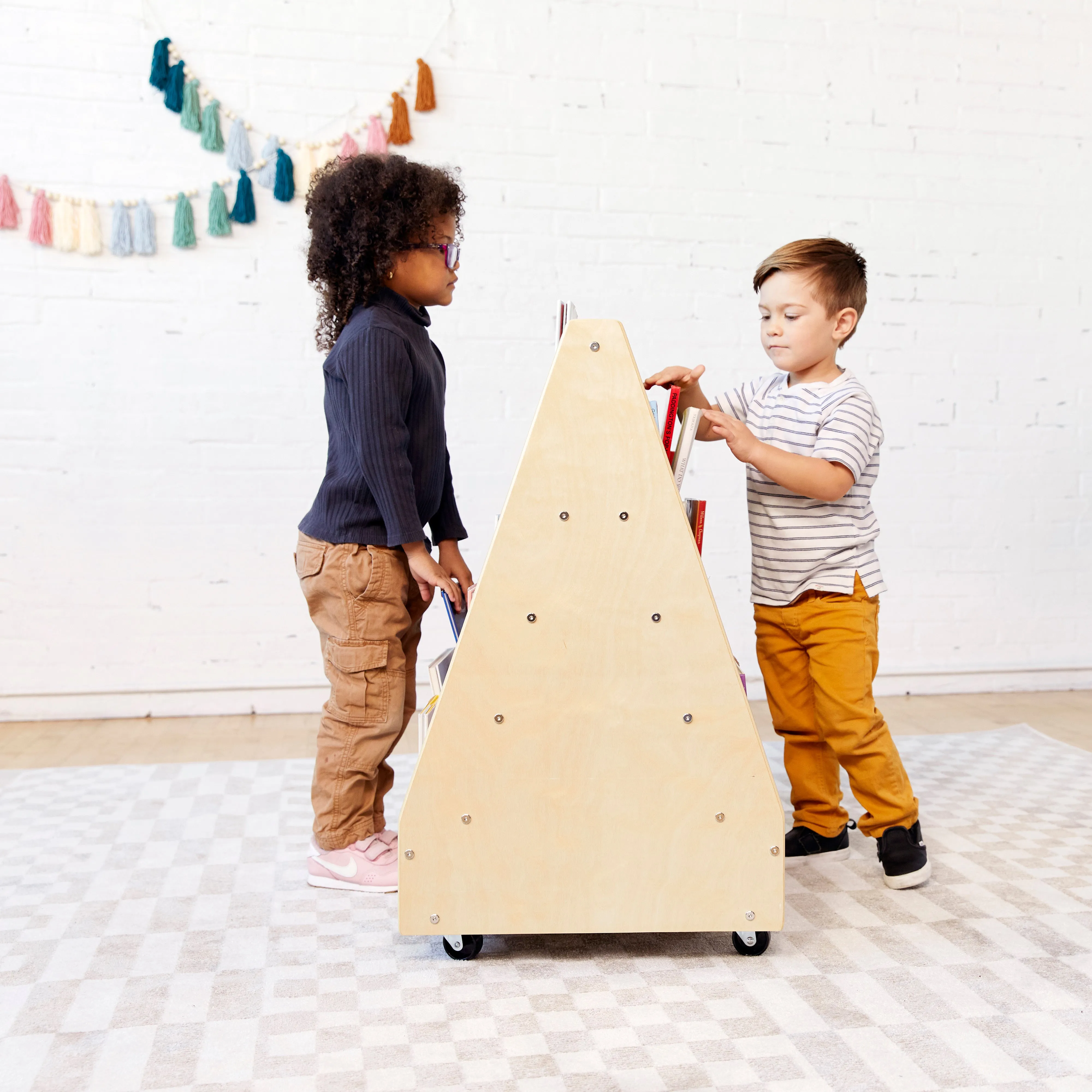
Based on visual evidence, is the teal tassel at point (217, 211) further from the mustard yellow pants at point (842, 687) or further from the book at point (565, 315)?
the mustard yellow pants at point (842, 687)

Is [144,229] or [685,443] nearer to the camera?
[685,443]

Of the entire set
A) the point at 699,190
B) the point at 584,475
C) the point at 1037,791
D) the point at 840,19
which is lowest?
the point at 1037,791

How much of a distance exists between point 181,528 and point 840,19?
85.7 inches

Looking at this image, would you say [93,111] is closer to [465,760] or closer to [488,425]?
[488,425]

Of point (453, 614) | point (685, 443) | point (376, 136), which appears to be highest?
point (376, 136)

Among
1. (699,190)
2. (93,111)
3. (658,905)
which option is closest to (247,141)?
(93,111)

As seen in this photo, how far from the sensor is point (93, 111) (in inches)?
99.7

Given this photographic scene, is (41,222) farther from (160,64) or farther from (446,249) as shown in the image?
(446,249)

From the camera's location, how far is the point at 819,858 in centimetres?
168

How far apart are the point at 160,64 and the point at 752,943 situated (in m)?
2.33

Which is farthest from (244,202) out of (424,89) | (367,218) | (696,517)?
(696,517)

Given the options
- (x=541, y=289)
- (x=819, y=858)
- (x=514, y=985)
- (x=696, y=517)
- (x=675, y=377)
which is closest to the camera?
(x=514, y=985)

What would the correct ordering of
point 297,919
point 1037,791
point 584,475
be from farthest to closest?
point 1037,791 < point 297,919 < point 584,475

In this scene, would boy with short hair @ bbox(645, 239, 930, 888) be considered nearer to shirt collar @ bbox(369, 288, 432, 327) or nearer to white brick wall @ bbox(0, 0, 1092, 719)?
shirt collar @ bbox(369, 288, 432, 327)
